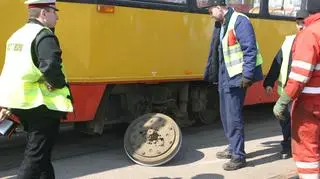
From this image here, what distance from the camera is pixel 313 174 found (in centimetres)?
453

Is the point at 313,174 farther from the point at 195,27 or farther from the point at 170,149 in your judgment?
the point at 195,27

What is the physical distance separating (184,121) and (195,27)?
144 cm

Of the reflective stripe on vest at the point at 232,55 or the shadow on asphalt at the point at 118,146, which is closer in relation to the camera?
the reflective stripe on vest at the point at 232,55

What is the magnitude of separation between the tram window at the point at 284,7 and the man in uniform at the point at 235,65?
2.60 meters

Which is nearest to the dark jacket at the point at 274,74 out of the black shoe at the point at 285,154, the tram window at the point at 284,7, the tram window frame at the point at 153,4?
the black shoe at the point at 285,154

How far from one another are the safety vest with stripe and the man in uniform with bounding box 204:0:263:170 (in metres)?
2.30

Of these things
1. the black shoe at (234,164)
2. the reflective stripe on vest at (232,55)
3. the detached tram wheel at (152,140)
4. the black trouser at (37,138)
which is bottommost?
the black shoe at (234,164)

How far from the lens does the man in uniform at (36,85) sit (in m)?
4.09

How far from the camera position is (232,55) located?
602 cm

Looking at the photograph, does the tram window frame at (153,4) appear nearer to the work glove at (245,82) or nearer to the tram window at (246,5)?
the tram window at (246,5)

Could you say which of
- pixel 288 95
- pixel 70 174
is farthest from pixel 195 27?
pixel 288 95

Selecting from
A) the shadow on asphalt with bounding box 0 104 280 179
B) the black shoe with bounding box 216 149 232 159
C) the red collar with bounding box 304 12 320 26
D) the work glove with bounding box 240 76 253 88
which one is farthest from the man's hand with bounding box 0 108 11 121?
the black shoe with bounding box 216 149 232 159

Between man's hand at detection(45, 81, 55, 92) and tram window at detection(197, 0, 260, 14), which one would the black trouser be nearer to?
man's hand at detection(45, 81, 55, 92)

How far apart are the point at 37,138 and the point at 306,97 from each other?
6.99 feet
